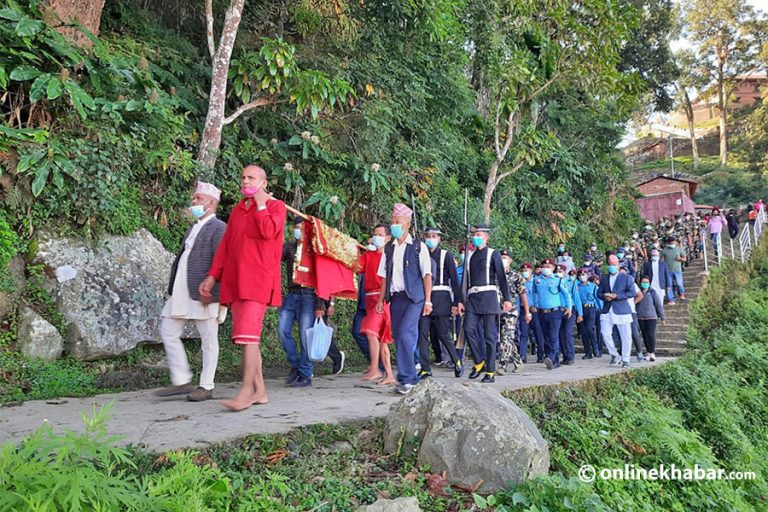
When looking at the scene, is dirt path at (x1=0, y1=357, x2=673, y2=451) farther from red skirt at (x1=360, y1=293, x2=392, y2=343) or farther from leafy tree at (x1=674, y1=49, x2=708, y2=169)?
leafy tree at (x1=674, y1=49, x2=708, y2=169)

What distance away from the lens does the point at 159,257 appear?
7.13 meters

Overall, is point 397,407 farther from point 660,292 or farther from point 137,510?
point 660,292

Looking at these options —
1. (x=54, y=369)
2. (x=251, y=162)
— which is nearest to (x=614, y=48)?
(x=251, y=162)

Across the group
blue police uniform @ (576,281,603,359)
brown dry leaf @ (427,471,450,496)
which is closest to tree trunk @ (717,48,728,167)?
blue police uniform @ (576,281,603,359)

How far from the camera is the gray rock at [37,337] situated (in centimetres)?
568

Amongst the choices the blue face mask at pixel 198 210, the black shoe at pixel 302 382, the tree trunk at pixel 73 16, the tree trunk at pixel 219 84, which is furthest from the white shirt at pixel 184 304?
the tree trunk at pixel 73 16

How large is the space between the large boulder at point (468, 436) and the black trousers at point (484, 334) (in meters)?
2.54

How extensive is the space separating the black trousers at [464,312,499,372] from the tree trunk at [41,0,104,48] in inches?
239

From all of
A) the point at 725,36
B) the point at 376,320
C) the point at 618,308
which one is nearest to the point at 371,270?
the point at 376,320

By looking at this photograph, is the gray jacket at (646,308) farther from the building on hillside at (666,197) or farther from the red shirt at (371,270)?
the building on hillside at (666,197)

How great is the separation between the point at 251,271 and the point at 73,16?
4.92 meters

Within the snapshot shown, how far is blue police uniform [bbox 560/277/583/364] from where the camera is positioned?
32.9 ft

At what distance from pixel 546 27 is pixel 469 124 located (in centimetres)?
343

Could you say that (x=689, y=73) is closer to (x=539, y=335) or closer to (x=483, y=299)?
(x=539, y=335)
